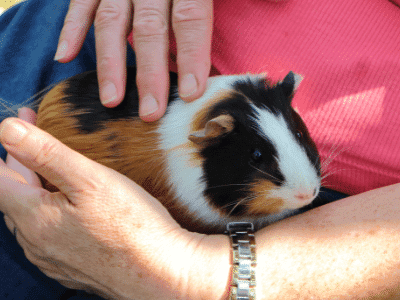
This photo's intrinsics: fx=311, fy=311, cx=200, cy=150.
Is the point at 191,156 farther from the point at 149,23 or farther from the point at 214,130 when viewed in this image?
the point at 149,23

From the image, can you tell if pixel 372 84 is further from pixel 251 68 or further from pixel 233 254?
pixel 233 254

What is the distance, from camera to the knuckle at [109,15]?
0.97 metres

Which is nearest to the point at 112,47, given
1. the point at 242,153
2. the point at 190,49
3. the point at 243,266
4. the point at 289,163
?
the point at 190,49

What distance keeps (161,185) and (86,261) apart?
0.27 meters

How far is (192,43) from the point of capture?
90 cm

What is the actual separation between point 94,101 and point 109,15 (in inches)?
11.4

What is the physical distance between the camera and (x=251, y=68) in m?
1.01

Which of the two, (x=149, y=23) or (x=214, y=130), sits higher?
(x=149, y=23)

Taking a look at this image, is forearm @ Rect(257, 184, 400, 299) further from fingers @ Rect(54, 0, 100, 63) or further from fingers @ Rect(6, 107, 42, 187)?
fingers @ Rect(54, 0, 100, 63)

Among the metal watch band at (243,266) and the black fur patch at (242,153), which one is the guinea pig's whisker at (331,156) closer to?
the black fur patch at (242,153)

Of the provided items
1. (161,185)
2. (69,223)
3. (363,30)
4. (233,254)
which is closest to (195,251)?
(233,254)

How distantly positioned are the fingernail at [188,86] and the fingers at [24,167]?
0.52 m

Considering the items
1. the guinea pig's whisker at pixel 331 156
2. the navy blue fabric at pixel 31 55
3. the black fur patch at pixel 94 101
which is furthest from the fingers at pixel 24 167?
the guinea pig's whisker at pixel 331 156

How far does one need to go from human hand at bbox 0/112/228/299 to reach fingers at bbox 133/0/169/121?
22 centimetres
